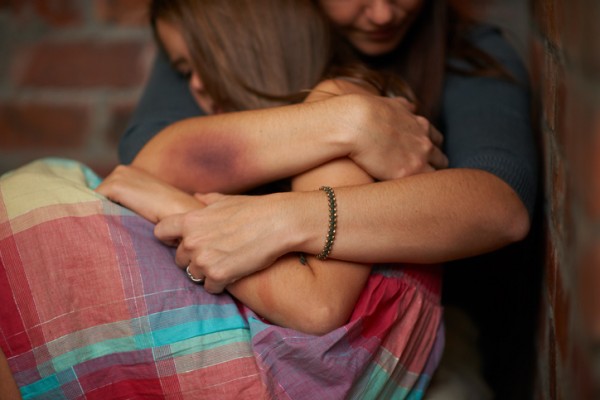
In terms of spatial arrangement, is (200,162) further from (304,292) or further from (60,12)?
(60,12)

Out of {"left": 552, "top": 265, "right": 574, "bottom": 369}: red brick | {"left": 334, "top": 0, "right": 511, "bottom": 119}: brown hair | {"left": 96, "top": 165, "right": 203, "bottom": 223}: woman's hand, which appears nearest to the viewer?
{"left": 552, "top": 265, "right": 574, "bottom": 369}: red brick

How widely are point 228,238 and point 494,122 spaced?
49cm

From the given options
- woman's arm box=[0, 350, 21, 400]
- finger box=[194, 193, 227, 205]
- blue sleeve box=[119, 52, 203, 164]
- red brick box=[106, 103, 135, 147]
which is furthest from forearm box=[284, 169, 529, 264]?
red brick box=[106, 103, 135, 147]

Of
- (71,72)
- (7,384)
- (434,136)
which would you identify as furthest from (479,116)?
(71,72)

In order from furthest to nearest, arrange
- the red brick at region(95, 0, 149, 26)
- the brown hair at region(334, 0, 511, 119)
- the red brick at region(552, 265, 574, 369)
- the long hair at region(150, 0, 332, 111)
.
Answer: the red brick at region(95, 0, 149, 26) → the brown hair at region(334, 0, 511, 119) → the long hair at region(150, 0, 332, 111) → the red brick at region(552, 265, 574, 369)

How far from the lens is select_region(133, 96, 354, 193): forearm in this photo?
944 mm

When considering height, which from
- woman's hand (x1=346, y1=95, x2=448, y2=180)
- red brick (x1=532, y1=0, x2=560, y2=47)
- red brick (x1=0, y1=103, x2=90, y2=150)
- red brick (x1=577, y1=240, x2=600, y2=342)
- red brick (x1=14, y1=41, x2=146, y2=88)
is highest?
red brick (x1=532, y1=0, x2=560, y2=47)

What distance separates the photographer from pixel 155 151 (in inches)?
41.6

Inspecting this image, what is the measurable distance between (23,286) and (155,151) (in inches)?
10.7

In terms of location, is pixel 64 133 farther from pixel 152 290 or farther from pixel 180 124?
pixel 152 290

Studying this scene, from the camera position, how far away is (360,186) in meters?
0.92

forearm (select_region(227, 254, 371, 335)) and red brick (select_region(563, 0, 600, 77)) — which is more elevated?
red brick (select_region(563, 0, 600, 77))

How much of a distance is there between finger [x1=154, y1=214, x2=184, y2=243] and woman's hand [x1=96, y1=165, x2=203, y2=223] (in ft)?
0.08

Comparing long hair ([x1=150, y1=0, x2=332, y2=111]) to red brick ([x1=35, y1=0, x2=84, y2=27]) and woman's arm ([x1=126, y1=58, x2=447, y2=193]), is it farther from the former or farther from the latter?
red brick ([x1=35, y1=0, x2=84, y2=27])
